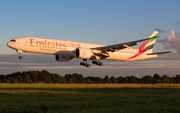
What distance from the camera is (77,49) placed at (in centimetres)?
3584

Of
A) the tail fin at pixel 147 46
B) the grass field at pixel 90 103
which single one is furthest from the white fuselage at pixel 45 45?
the tail fin at pixel 147 46

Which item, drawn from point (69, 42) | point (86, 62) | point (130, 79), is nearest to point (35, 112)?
point (69, 42)

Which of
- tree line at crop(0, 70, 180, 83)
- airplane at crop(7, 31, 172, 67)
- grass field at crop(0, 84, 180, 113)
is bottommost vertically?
grass field at crop(0, 84, 180, 113)

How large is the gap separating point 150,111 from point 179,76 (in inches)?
3364

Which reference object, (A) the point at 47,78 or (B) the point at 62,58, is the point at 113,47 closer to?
(B) the point at 62,58

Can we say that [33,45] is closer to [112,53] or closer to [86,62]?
[86,62]

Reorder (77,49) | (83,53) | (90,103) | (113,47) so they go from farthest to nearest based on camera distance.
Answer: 1. (113,47)
2. (77,49)
3. (83,53)
4. (90,103)

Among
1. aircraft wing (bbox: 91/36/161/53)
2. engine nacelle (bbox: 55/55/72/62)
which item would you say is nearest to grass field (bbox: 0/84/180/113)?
aircraft wing (bbox: 91/36/161/53)

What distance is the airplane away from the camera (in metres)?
33.2

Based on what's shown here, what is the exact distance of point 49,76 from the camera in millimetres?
119500

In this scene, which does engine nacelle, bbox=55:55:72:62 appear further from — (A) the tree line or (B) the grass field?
(A) the tree line

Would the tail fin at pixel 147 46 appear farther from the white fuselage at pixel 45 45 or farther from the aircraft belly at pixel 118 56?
the white fuselage at pixel 45 45

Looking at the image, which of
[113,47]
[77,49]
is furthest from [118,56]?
[77,49]

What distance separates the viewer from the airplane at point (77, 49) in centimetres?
3322
